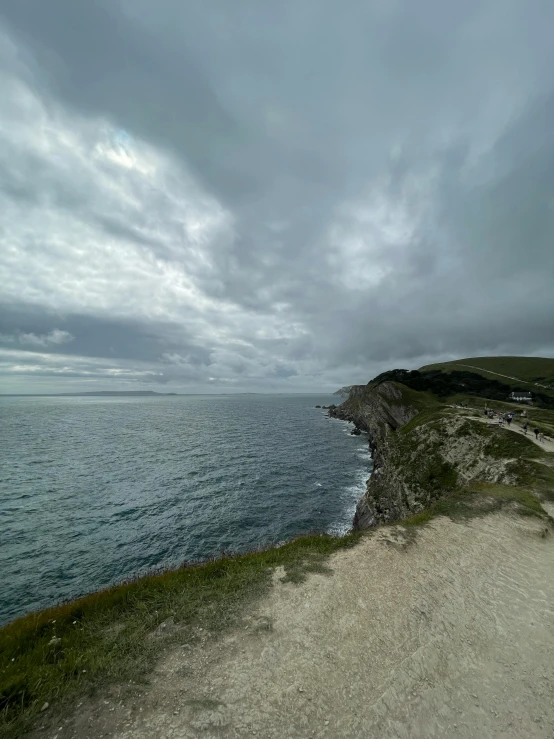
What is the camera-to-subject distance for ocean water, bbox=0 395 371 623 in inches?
1109

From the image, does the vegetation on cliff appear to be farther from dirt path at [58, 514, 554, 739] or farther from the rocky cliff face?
dirt path at [58, 514, 554, 739]

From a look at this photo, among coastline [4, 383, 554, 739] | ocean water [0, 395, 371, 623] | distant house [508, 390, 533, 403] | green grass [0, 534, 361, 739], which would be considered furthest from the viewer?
distant house [508, 390, 533, 403]

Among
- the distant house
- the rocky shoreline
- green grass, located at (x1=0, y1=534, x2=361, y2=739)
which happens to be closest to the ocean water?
the rocky shoreline

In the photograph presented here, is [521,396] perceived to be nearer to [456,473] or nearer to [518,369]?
[518,369]

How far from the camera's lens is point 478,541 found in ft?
56.7

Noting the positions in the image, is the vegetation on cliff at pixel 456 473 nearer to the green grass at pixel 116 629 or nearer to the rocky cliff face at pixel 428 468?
the rocky cliff face at pixel 428 468

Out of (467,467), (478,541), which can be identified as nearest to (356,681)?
(478,541)

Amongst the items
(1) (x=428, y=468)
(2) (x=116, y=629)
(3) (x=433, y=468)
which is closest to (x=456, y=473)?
(3) (x=433, y=468)

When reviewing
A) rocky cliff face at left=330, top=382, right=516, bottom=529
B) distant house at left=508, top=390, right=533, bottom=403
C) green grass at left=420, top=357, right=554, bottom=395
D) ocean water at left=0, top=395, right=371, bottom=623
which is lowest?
ocean water at left=0, top=395, right=371, bottom=623

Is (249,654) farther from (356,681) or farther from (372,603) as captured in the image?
(372,603)

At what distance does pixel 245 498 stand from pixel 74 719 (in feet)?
127

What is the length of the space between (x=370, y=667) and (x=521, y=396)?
140m

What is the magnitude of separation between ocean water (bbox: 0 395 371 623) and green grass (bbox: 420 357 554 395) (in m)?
111

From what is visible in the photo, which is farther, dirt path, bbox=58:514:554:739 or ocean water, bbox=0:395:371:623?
ocean water, bbox=0:395:371:623
